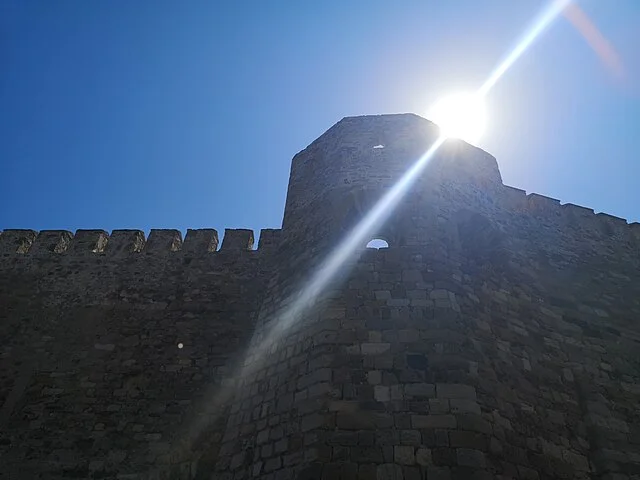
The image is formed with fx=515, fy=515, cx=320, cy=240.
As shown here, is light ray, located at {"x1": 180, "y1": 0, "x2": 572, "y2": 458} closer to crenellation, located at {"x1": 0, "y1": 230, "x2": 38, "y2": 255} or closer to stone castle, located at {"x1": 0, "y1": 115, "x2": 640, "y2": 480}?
stone castle, located at {"x1": 0, "y1": 115, "x2": 640, "y2": 480}

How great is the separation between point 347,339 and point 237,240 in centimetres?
509

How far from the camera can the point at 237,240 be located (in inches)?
408

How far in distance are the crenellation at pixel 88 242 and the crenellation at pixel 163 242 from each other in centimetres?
98

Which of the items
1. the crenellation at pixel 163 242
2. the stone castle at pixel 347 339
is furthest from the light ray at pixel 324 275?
the crenellation at pixel 163 242

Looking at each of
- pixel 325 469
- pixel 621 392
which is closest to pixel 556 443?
pixel 621 392

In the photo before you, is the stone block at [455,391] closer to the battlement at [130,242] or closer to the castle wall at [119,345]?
the castle wall at [119,345]

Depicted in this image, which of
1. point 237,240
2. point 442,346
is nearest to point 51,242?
point 237,240

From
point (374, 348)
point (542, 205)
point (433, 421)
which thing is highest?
point (542, 205)

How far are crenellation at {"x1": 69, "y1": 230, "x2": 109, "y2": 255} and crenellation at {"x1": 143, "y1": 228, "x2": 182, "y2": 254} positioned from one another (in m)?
0.98

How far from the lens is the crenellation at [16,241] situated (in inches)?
425

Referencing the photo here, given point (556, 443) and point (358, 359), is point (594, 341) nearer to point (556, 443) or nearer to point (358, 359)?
point (556, 443)

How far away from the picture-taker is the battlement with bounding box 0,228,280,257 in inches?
405

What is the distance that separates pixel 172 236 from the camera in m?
10.6

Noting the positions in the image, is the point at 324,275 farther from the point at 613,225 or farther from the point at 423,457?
the point at 613,225
